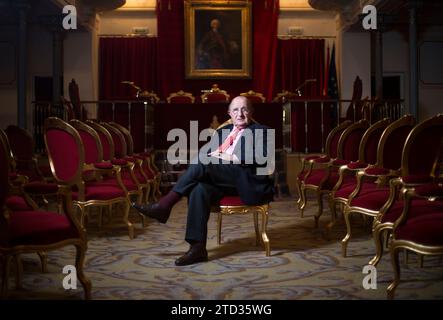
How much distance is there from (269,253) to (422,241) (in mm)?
1481

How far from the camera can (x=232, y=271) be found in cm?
337

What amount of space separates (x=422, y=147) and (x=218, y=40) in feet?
30.7

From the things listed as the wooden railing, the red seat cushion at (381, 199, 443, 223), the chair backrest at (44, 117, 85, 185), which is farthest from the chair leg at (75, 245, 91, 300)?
the wooden railing

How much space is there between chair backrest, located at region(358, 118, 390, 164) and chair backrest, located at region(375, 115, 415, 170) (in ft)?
1.78

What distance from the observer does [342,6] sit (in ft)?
35.5

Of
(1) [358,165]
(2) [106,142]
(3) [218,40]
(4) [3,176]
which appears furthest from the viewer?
(3) [218,40]

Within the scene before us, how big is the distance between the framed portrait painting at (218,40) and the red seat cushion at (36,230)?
367 inches

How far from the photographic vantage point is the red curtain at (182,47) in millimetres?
11789

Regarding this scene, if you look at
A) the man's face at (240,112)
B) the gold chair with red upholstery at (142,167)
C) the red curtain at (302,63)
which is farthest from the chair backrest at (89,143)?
the red curtain at (302,63)

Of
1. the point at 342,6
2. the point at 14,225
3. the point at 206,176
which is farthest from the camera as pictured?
the point at 342,6

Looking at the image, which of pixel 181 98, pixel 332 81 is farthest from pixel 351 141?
pixel 332 81

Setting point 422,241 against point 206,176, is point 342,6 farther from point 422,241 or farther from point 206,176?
point 422,241

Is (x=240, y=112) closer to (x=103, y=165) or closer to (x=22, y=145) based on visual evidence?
(x=103, y=165)

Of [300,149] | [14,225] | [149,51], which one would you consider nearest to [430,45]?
[300,149]
